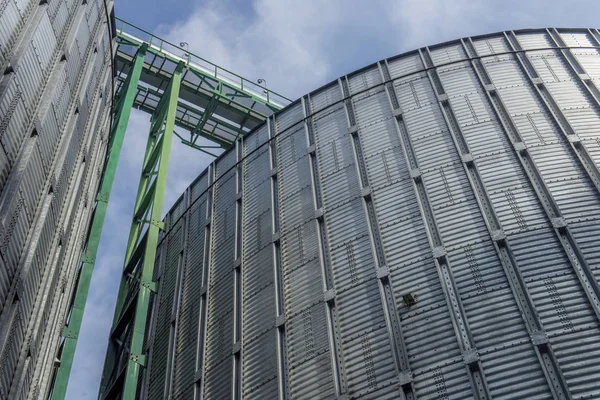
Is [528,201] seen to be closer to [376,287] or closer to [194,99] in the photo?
[376,287]

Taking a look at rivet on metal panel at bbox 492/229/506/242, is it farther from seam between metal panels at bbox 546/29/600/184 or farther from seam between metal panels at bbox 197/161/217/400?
seam between metal panels at bbox 197/161/217/400

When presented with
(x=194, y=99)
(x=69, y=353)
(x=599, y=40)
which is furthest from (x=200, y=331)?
(x=194, y=99)

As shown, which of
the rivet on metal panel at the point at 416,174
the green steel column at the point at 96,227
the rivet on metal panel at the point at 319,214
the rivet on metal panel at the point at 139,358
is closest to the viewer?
the rivet on metal panel at the point at 416,174

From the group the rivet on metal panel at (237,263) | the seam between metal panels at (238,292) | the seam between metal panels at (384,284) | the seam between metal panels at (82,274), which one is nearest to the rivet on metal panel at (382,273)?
the seam between metal panels at (384,284)

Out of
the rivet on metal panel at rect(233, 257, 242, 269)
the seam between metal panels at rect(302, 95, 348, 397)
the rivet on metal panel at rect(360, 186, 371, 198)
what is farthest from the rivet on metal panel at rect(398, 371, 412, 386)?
the rivet on metal panel at rect(233, 257, 242, 269)

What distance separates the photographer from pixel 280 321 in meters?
20.6

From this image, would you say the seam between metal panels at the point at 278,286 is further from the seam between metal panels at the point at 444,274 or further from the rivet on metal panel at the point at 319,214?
the seam between metal panels at the point at 444,274

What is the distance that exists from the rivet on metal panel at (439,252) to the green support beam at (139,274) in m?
10.7

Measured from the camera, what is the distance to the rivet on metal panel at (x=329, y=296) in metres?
20.0

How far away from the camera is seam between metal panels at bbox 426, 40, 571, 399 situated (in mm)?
15664

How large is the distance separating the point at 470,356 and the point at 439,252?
3265 millimetres

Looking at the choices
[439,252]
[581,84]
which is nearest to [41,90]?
[439,252]

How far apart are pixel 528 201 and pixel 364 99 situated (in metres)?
8.08

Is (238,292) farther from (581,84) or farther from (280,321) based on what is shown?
(581,84)
